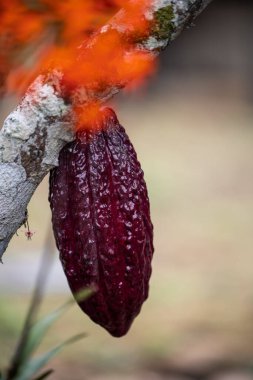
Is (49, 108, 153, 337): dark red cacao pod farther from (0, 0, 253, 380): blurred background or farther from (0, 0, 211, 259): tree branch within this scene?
(0, 0, 253, 380): blurred background

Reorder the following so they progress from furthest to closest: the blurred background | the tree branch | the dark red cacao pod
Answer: the blurred background
the dark red cacao pod
the tree branch

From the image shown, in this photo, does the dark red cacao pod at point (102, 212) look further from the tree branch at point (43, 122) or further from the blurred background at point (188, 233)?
the blurred background at point (188, 233)

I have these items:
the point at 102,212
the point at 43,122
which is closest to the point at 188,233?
the point at 102,212

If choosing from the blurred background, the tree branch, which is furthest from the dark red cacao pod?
the blurred background

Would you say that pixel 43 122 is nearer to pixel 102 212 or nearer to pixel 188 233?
pixel 102 212

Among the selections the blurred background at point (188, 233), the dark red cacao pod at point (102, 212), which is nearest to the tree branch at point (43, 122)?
the dark red cacao pod at point (102, 212)

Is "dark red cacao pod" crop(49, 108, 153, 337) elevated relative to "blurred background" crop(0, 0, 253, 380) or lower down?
lower down
